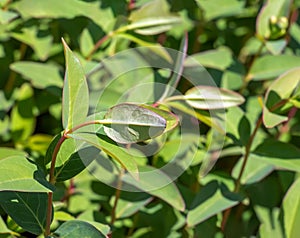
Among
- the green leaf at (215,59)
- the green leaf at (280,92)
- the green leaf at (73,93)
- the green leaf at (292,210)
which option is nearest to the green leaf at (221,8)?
the green leaf at (215,59)

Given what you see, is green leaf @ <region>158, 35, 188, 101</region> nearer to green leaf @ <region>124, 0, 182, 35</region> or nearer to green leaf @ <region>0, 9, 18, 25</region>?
green leaf @ <region>124, 0, 182, 35</region>

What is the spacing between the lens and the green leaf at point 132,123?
27.8 inches

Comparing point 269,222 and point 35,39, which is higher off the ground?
point 35,39

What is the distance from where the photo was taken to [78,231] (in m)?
0.79

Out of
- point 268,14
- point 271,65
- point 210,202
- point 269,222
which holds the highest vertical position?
point 268,14

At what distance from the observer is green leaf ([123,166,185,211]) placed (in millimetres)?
981

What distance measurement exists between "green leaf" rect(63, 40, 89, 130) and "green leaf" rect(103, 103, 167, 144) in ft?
0.17

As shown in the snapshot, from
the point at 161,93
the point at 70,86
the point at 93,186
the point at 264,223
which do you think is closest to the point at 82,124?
Answer: the point at 70,86

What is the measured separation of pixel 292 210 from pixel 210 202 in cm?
15

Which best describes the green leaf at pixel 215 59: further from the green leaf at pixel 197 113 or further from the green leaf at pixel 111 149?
the green leaf at pixel 111 149

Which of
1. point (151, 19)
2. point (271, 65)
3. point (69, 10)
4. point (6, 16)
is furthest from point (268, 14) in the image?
point (6, 16)

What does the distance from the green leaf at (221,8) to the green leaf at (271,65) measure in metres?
0.12

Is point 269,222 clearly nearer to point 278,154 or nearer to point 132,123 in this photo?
point 278,154

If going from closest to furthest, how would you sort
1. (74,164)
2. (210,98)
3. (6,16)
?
(74,164) < (210,98) < (6,16)
